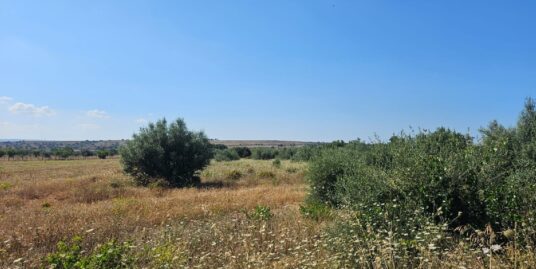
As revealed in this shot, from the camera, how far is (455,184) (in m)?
6.48

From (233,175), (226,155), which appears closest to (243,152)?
(226,155)

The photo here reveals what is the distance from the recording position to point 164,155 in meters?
26.2

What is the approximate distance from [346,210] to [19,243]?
559cm

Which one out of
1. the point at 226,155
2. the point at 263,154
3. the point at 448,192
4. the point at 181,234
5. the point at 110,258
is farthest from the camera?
the point at 263,154

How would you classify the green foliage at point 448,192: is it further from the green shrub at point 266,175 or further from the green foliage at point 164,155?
the green foliage at point 164,155

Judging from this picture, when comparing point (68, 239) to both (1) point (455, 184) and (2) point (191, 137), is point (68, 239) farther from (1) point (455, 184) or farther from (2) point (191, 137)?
(2) point (191, 137)

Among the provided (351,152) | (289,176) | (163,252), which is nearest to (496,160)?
(163,252)

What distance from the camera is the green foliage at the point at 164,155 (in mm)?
25766

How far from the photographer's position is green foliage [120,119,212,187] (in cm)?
2577

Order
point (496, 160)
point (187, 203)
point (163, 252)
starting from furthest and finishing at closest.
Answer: point (187, 203) < point (496, 160) < point (163, 252)

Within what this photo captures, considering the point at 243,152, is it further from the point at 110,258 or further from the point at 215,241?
the point at 110,258

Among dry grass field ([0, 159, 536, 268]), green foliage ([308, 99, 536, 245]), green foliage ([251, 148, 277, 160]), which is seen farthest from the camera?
green foliage ([251, 148, 277, 160])

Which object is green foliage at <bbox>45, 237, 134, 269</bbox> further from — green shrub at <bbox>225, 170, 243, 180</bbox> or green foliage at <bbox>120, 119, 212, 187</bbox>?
green shrub at <bbox>225, 170, 243, 180</bbox>

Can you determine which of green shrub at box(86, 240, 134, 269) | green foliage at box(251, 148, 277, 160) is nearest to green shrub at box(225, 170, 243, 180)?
green shrub at box(86, 240, 134, 269)
